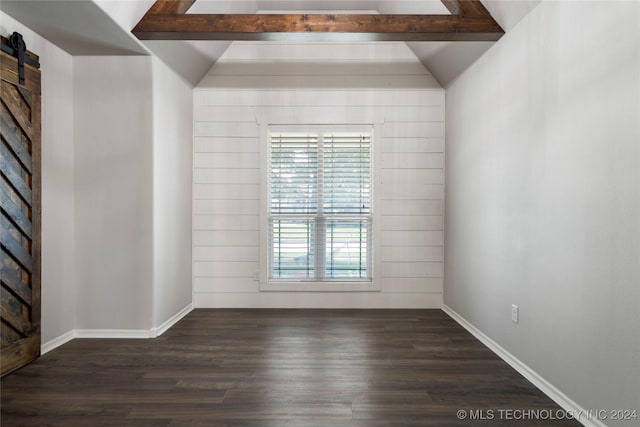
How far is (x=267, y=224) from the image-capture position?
433 cm

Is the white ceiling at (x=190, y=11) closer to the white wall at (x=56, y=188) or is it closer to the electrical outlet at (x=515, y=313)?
the white wall at (x=56, y=188)

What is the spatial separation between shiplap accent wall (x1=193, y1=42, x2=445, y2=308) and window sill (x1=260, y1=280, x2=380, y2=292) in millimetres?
60

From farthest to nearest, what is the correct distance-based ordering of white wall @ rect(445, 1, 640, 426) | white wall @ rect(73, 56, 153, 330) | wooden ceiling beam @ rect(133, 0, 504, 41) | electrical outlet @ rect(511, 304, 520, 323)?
white wall @ rect(73, 56, 153, 330) < wooden ceiling beam @ rect(133, 0, 504, 41) < electrical outlet @ rect(511, 304, 520, 323) < white wall @ rect(445, 1, 640, 426)

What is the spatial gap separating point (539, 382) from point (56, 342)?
12.1 ft

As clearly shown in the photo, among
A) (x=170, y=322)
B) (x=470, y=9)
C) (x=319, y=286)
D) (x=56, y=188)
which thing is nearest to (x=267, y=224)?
(x=319, y=286)

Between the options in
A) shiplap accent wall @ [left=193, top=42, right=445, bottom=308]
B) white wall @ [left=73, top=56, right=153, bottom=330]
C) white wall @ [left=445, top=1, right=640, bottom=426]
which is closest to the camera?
white wall @ [left=445, top=1, right=640, bottom=426]

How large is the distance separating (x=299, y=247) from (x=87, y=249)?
213 cm

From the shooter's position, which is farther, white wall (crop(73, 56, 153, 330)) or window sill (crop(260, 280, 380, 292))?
window sill (crop(260, 280, 380, 292))

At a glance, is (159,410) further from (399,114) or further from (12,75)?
(399,114)

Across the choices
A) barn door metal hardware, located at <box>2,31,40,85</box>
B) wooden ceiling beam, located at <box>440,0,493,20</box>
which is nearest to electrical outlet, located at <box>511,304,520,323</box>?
wooden ceiling beam, located at <box>440,0,493,20</box>

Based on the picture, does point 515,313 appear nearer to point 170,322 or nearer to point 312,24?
point 312,24

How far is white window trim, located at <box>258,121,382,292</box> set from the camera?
4305 millimetres

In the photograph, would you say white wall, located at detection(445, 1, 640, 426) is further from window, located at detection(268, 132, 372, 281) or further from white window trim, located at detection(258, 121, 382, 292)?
window, located at detection(268, 132, 372, 281)

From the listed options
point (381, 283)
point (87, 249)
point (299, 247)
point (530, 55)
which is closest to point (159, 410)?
point (87, 249)
